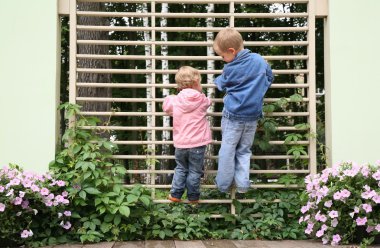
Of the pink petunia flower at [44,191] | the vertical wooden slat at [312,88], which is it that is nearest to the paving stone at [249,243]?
the vertical wooden slat at [312,88]

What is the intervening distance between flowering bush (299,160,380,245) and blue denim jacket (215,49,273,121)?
28.5 inches

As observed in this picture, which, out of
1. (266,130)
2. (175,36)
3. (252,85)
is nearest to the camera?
(252,85)

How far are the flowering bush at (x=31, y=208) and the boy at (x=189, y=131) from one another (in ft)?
2.88

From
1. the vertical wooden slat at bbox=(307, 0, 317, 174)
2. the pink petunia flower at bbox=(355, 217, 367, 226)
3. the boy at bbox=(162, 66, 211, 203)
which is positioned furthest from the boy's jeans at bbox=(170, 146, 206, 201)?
the pink petunia flower at bbox=(355, 217, 367, 226)

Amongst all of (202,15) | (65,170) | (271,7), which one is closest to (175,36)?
(271,7)

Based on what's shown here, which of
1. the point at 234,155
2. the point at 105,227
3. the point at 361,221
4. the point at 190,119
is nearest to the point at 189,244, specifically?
the point at 105,227

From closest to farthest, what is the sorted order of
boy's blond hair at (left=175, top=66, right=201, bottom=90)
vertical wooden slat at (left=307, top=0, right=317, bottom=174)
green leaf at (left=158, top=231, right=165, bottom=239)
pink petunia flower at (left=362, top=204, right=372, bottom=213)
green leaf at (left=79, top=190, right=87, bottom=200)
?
pink petunia flower at (left=362, top=204, right=372, bottom=213) → green leaf at (left=79, top=190, right=87, bottom=200) → green leaf at (left=158, top=231, right=165, bottom=239) → boy's blond hair at (left=175, top=66, right=201, bottom=90) → vertical wooden slat at (left=307, top=0, right=317, bottom=174)

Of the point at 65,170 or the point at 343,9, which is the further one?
the point at 343,9

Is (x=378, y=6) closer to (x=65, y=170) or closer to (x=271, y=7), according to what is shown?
(x=65, y=170)

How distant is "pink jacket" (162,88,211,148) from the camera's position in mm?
3904

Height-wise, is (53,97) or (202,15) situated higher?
(202,15)

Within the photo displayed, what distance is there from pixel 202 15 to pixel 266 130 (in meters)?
1.09

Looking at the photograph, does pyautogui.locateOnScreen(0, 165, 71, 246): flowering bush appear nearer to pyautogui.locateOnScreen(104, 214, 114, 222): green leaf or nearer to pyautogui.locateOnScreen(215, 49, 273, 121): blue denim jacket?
pyautogui.locateOnScreen(104, 214, 114, 222): green leaf

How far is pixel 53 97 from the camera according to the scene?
397cm
